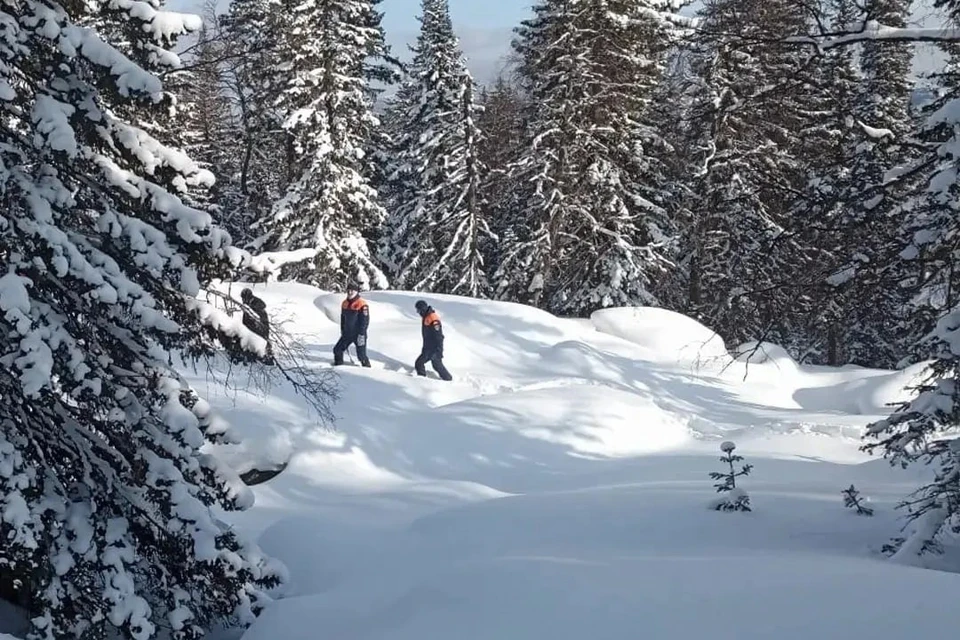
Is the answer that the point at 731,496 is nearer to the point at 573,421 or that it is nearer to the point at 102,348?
the point at 573,421

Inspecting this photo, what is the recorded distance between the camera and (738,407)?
17.5 meters

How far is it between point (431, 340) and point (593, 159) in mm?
10738

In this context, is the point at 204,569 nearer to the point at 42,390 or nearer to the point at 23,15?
the point at 42,390

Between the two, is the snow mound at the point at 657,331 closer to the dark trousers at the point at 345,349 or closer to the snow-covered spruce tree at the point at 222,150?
the dark trousers at the point at 345,349

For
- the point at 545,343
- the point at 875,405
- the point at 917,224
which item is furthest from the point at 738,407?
the point at 917,224

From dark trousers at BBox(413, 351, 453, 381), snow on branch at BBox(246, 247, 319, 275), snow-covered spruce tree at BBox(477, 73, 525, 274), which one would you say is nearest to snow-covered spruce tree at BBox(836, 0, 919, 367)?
snow on branch at BBox(246, 247, 319, 275)

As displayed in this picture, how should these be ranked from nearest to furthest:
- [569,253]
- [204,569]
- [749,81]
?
[204,569], [749,81], [569,253]

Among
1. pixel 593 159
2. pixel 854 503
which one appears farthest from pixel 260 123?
pixel 854 503

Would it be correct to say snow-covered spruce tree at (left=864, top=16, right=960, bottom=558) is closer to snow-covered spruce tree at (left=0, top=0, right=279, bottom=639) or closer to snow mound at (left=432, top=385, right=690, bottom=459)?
snow-covered spruce tree at (left=0, top=0, right=279, bottom=639)

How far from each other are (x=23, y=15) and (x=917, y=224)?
6.85 metres

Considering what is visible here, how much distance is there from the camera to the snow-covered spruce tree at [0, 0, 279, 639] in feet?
18.1

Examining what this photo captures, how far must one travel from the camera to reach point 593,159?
24.3 m

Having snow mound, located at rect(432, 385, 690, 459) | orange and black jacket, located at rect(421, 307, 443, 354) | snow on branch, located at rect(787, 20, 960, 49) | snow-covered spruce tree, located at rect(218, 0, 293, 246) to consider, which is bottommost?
snow mound, located at rect(432, 385, 690, 459)

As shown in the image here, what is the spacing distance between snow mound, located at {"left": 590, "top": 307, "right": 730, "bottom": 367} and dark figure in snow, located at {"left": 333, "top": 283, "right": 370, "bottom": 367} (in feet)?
26.4
